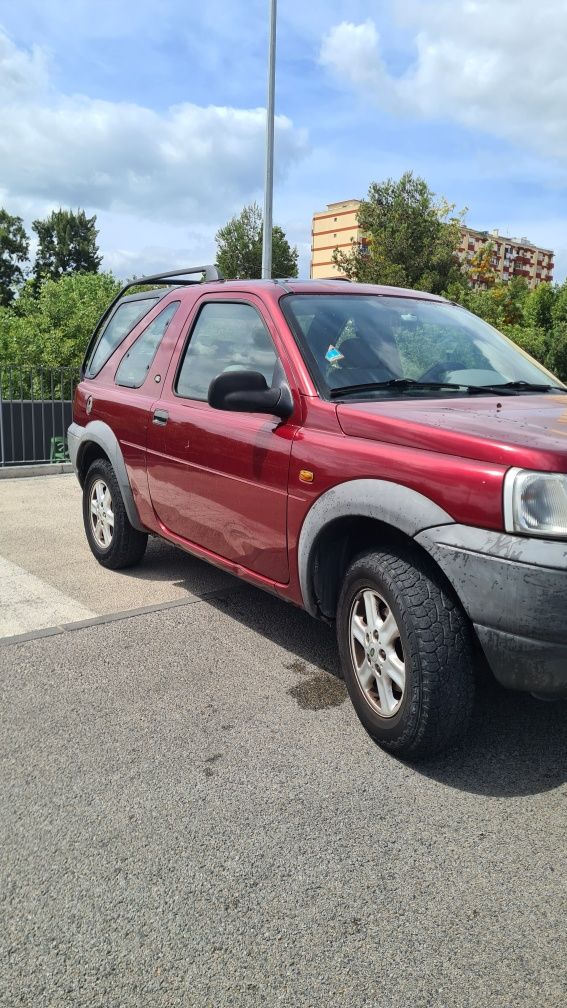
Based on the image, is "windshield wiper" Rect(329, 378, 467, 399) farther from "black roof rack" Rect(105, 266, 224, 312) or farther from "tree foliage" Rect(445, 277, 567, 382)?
"tree foliage" Rect(445, 277, 567, 382)

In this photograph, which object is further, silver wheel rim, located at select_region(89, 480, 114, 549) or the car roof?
silver wheel rim, located at select_region(89, 480, 114, 549)

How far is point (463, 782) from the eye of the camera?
2.81 meters

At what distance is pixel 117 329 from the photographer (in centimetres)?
542

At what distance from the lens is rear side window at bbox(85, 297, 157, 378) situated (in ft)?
16.9

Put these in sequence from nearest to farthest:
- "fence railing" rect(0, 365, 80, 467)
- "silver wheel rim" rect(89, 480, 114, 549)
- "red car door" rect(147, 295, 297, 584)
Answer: "red car door" rect(147, 295, 297, 584) < "silver wheel rim" rect(89, 480, 114, 549) < "fence railing" rect(0, 365, 80, 467)

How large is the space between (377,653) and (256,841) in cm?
83

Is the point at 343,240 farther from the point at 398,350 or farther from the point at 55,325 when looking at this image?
the point at 398,350

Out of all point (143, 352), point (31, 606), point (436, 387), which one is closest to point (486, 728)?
point (436, 387)

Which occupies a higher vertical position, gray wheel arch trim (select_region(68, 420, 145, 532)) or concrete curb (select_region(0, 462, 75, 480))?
gray wheel arch trim (select_region(68, 420, 145, 532))

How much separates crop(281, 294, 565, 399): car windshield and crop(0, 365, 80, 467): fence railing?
7.56 metres

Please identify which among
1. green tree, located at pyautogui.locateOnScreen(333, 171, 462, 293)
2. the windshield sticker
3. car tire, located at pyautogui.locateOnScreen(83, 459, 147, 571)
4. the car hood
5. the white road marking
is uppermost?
green tree, located at pyautogui.locateOnScreen(333, 171, 462, 293)

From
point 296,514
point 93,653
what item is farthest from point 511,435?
point 93,653

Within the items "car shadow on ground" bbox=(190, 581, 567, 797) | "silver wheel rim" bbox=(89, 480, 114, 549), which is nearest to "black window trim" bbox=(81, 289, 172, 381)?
"silver wheel rim" bbox=(89, 480, 114, 549)

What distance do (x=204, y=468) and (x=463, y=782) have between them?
1.95 metres
